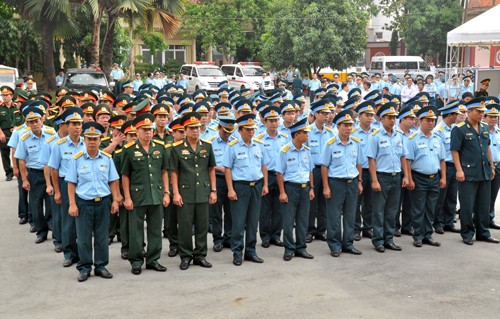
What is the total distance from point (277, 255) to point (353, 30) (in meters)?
27.6

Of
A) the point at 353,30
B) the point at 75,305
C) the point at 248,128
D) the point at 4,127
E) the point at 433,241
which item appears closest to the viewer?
the point at 75,305

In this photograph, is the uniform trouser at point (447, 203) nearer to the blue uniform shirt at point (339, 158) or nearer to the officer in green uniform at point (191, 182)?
the blue uniform shirt at point (339, 158)

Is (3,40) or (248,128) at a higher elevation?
(3,40)

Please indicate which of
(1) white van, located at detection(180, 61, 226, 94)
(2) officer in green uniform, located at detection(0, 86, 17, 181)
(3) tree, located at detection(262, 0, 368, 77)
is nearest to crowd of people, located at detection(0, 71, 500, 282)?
(2) officer in green uniform, located at detection(0, 86, 17, 181)

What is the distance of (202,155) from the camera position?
788 cm

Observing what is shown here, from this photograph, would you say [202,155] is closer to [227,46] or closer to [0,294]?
[0,294]

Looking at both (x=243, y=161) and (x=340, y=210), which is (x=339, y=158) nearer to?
(x=340, y=210)

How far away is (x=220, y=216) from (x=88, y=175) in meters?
2.31

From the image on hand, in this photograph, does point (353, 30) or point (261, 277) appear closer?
point (261, 277)

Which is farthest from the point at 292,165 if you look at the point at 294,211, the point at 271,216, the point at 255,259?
the point at 255,259

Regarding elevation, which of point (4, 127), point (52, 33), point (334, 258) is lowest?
point (334, 258)

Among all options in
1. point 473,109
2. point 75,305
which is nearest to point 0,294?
point 75,305

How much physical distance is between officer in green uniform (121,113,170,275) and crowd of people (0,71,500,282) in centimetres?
1

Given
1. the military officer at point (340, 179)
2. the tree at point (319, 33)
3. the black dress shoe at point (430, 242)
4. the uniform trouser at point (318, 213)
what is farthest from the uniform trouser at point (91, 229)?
the tree at point (319, 33)
